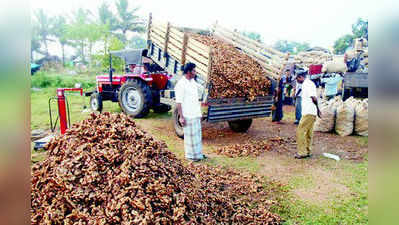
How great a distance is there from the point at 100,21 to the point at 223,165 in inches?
1438

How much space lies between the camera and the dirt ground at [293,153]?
421 centimetres

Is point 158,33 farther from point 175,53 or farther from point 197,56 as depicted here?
point 197,56

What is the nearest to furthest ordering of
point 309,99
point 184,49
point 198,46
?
1. point 309,99
2. point 198,46
3. point 184,49

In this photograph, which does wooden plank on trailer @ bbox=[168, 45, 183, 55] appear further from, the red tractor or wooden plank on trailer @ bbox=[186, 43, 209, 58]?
the red tractor

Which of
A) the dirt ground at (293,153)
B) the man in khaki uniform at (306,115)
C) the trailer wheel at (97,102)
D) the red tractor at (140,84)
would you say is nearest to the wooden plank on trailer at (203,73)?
the dirt ground at (293,153)

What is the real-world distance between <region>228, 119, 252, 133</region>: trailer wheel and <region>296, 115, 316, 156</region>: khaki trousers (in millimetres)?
1895

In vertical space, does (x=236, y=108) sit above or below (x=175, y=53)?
below

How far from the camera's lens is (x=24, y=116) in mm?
815

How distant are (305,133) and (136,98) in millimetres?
4679

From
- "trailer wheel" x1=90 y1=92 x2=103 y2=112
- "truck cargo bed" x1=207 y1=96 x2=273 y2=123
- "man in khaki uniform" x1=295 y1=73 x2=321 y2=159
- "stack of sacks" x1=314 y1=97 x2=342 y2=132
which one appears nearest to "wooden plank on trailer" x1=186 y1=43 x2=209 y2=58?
"truck cargo bed" x1=207 y1=96 x2=273 y2=123

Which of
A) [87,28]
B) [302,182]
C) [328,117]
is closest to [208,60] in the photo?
[302,182]

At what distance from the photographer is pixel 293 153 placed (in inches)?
227
